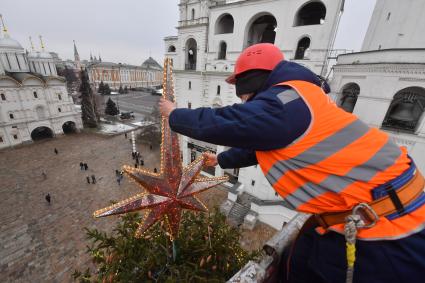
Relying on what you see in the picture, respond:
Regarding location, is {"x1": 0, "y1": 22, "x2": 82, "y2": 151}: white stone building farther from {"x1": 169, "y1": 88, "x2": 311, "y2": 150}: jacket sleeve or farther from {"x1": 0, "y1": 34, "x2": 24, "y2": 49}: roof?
{"x1": 169, "y1": 88, "x2": 311, "y2": 150}: jacket sleeve

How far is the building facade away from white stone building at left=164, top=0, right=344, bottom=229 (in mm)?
72143

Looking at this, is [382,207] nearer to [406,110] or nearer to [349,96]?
[406,110]

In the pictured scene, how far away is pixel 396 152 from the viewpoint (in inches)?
68.8

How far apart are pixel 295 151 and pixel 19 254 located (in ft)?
59.1

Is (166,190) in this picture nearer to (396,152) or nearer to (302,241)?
→ (302,241)

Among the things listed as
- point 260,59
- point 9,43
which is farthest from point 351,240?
point 9,43

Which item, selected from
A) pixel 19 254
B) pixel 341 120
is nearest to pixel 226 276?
pixel 341 120

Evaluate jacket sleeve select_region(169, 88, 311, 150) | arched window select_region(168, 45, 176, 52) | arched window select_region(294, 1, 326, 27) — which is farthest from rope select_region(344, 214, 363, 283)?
arched window select_region(168, 45, 176, 52)

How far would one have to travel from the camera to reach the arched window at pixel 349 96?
13.0 meters

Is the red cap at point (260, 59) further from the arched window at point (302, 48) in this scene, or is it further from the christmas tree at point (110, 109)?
the christmas tree at point (110, 109)

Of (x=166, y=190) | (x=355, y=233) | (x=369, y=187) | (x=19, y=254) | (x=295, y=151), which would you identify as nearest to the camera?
(x=355, y=233)

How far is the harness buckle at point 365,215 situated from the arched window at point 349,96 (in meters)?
14.7

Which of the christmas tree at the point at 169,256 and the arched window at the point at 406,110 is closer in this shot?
the christmas tree at the point at 169,256

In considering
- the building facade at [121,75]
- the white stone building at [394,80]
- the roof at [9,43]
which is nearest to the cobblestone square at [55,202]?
the white stone building at [394,80]
